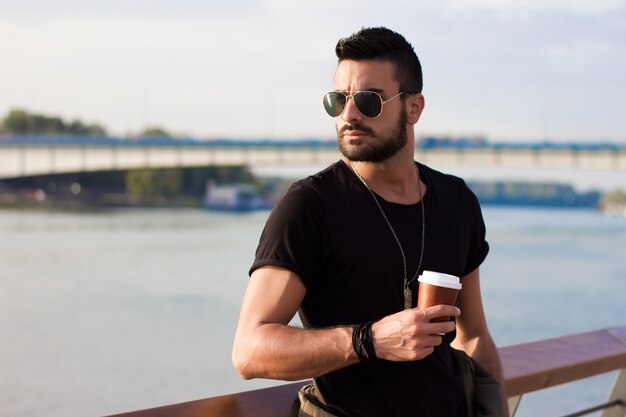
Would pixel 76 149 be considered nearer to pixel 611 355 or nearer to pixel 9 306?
pixel 9 306

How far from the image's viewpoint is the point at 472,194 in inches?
73.8

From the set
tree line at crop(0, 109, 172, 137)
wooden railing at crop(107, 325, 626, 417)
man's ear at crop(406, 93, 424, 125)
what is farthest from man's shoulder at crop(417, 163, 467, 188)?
tree line at crop(0, 109, 172, 137)

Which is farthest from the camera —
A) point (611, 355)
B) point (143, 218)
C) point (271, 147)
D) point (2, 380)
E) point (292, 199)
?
point (143, 218)

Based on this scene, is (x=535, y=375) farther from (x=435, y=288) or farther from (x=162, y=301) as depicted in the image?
(x=162, y=301)

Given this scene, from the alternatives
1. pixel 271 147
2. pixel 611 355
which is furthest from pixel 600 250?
pixel 611 355

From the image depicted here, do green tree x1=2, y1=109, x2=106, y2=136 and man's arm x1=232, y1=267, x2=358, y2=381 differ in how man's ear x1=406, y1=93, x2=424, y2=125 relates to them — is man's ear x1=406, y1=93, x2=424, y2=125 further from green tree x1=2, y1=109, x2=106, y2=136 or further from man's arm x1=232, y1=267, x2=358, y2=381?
green tree x1=2, y1=109, x2=106, y2=136

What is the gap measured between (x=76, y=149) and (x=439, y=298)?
3734cm

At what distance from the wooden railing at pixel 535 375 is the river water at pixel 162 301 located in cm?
1044

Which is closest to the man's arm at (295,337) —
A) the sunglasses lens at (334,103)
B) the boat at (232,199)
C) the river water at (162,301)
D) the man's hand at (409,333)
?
the man's hand at (409,333)

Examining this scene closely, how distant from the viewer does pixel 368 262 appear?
154 cm

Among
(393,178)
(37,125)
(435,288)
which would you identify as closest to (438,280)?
(435,288)

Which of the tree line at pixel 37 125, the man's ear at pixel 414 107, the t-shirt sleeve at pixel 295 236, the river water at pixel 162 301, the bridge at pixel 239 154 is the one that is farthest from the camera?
the tree line at pixel 37 125

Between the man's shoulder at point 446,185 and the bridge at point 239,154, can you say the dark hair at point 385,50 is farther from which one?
the bridge at point 239,154

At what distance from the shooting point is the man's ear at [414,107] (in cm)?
176
